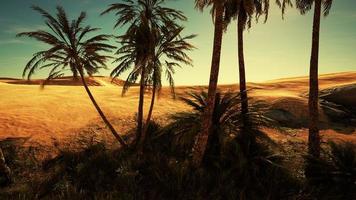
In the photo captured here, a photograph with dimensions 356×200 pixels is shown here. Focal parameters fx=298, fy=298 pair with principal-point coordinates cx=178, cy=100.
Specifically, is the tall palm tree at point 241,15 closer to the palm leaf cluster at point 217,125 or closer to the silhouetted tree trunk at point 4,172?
the palm leaf cluster at point 217,125

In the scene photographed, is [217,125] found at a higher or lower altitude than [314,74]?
lower

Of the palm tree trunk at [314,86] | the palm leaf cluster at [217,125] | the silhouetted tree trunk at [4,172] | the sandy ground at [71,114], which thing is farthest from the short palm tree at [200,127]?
the silhouetted tree trunk at [4,172]

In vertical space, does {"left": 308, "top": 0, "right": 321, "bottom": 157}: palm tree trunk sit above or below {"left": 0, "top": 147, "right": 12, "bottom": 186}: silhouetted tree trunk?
above

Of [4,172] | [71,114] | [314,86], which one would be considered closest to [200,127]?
[314,86]

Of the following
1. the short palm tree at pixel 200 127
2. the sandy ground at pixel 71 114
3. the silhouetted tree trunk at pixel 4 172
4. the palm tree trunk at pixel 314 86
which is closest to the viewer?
the palm tree trunk at pixel 314 86

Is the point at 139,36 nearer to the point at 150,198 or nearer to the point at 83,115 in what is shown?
the point at 150,198

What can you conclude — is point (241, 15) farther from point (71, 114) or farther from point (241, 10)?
point (71, 114)

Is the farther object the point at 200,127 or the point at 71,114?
the point at 71,114

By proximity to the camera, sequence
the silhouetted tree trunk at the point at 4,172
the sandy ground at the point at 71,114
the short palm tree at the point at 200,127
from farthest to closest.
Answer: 1. the sandy ground at the point at 71,114
2. the silhouetted tree trunk at the point at 4,172
3. the short palm tree at the point at 200,127

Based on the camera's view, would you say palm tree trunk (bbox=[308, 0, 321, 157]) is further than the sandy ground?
No

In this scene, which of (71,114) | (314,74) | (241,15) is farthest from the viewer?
(71,114)

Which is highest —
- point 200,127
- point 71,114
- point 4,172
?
point 200,127

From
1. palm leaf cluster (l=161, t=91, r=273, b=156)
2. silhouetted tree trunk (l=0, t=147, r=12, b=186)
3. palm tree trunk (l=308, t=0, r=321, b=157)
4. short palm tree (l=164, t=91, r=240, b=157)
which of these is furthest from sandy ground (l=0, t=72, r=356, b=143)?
short palm tree (l=164, t=91, r=240, b=157)

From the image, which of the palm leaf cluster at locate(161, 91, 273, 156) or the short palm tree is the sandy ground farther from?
the short palm tree
